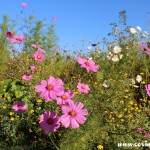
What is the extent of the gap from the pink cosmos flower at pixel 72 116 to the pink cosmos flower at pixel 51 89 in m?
0.10

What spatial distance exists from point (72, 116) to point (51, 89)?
8.1 inches

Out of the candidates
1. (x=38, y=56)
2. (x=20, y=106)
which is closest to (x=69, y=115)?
(x=20, y=106)

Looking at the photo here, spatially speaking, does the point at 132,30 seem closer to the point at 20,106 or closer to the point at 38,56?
the point at 38,56

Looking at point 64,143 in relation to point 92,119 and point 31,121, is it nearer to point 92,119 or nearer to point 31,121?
point 92,119

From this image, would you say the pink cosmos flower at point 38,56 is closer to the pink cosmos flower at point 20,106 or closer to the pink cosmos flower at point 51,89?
the pink cosmos flower at point 20,106

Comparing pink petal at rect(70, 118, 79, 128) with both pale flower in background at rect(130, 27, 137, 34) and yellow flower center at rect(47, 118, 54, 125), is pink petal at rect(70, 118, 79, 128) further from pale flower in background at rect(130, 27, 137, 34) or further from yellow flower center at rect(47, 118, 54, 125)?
pale flower in background at rect(130, 27, 137, 34)

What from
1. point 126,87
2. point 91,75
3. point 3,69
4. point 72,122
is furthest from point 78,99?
point 3,69

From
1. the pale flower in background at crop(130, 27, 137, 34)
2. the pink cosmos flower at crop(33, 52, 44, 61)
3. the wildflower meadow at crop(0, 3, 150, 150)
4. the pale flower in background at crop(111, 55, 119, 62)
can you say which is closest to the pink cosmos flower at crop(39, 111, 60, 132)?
the wildflower meadow at crop(0, 3, 150, 150)

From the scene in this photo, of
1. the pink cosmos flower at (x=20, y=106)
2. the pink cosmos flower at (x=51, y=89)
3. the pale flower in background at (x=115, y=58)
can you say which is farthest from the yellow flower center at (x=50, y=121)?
the pale flower in background at (x=115, y=58)

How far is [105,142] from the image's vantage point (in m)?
2.99

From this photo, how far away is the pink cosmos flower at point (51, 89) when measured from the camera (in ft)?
6.61

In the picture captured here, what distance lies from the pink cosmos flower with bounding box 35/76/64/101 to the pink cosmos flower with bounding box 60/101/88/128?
104mm

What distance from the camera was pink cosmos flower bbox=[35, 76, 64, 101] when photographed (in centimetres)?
202

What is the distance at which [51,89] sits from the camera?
202 centimetres
